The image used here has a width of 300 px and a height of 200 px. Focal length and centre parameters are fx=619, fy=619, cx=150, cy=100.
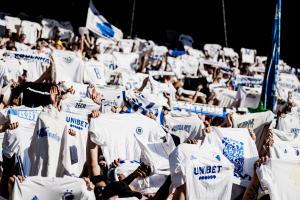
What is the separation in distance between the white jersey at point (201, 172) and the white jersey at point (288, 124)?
3.41 metres

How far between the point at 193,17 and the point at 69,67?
20776 millimetres

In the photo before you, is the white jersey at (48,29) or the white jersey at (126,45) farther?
the white jersey at (48,29)

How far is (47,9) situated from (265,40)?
37.7ft

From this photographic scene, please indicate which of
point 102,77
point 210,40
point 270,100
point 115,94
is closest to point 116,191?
point 115,94

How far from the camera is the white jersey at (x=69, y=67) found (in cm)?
1217

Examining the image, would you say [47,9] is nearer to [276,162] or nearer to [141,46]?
[141,46]

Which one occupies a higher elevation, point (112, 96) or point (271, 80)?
point (271, 80)

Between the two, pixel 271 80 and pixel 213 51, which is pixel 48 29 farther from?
pixel 271 80

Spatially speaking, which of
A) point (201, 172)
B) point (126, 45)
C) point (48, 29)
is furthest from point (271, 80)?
point (48, 29)

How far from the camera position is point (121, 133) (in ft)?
24.2

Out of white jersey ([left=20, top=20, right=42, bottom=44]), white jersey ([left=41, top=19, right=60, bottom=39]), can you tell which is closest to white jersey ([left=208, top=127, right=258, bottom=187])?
white jersey ([left=20, top=20, right=42, bottom=44])

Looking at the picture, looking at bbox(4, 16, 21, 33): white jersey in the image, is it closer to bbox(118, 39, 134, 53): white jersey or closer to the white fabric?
bbox(118, 39, 134, 53): white jersey

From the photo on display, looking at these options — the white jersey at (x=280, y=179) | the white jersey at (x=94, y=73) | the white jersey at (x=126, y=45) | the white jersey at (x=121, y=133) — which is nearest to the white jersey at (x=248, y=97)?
the white jersey at (x=94, y=73)

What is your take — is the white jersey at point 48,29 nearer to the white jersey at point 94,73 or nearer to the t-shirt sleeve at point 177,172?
the white jersey at point 94,73
